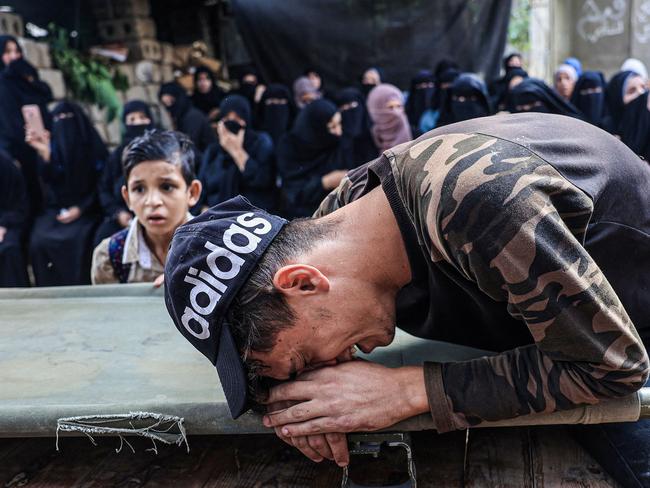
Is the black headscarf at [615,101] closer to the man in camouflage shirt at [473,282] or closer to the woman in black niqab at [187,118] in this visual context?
the woman in black niqab at [187,118]

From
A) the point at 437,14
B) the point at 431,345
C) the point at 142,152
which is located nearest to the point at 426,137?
the point at 431,345

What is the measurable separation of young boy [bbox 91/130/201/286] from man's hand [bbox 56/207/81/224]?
217 centimetres

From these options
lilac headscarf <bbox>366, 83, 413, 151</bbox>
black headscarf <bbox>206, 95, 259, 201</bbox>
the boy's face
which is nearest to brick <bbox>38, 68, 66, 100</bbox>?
black headscarf <bbox>206, 95, 259, 201</bbox>

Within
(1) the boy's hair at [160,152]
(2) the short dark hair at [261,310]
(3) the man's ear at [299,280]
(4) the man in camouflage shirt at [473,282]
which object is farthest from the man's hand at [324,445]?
(1) the boy's hair at [160,152]

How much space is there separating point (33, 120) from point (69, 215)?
87 centimetres

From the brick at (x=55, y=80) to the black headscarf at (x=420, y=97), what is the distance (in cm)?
331

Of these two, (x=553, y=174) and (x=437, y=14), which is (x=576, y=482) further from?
(x=437, y=14)

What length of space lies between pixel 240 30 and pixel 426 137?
21.5ft

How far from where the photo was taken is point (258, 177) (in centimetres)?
450

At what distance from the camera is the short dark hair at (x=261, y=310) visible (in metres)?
1.17

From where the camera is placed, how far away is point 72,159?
4.67 m

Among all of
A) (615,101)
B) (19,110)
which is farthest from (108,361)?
(615,101)

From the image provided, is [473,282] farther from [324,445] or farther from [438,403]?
[324,445]

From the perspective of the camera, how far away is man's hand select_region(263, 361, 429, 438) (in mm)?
1185
